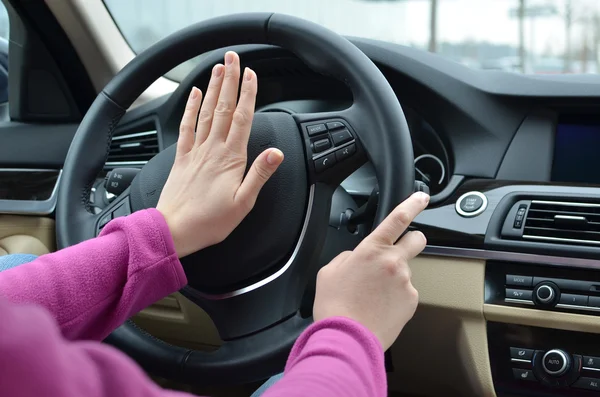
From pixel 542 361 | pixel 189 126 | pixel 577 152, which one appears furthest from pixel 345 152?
pixel 577 152

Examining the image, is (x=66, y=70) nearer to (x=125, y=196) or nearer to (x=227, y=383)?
(x=125, y=196)

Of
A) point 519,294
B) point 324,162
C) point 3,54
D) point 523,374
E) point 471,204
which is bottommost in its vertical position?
point 523,374

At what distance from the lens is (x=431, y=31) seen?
1.81 m

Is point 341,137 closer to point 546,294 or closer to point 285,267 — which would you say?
point 285,267

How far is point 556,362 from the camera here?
985mm

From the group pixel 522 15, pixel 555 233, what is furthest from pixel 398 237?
pixel 522 15

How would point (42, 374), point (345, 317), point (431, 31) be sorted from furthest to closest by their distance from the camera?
point (431, 31) → point (345, 317) → point (42, 374)

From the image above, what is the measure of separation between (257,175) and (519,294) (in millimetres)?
→ 439

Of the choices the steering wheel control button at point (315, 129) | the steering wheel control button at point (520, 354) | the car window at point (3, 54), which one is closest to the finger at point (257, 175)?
the steering wheel control button at point (315, 129)

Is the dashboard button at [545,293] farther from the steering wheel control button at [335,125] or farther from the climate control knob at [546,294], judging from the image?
the steering wheel control button at [335,125]

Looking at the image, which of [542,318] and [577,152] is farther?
[577,152]

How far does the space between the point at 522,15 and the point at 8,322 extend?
5.18 ft

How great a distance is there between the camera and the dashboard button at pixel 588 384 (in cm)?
96

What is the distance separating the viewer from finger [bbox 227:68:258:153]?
2.85ft
